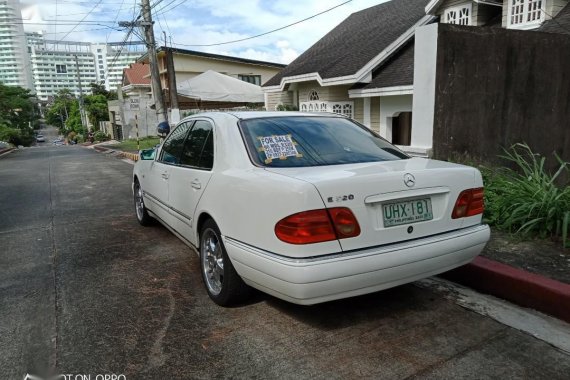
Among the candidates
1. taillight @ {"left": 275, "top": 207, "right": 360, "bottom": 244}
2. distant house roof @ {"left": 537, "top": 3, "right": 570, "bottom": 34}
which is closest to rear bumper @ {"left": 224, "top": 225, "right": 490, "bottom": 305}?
taillight @ {"left": 275, "top": 207, "right": 360, "bottom": 244}

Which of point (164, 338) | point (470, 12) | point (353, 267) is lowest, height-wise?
point (164, 338)

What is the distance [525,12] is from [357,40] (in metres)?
5.83

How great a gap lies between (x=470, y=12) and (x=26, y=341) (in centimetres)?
1284

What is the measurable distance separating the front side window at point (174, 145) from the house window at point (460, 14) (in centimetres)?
1041

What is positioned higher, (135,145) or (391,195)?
(391,195)

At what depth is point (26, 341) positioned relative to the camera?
2.90 m

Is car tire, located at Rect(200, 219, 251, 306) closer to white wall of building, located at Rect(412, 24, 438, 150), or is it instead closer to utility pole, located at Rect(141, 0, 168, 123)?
white wall of building, located at Rect(412, 24, 438, 150)

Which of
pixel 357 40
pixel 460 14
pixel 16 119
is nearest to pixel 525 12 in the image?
pixel 460 14

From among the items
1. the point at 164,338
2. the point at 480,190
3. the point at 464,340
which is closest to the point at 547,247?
the point at 480,190

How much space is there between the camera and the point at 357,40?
15289 mm

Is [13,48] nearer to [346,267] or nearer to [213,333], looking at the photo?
[213,333]

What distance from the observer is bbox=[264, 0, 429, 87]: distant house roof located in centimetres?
1313

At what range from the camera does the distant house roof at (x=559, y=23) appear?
905 centimetres

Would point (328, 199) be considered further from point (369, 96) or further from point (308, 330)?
point (369, 96)
